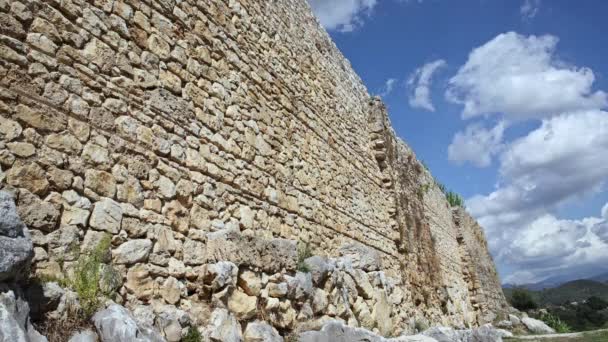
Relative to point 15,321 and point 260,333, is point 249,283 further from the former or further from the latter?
point 15,321

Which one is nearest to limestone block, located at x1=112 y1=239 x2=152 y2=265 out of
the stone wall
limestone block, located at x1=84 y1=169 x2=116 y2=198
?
the stone wall

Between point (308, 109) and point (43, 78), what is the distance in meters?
5.07

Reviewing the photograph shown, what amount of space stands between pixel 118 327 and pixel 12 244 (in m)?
0.80

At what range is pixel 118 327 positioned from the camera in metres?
2.98

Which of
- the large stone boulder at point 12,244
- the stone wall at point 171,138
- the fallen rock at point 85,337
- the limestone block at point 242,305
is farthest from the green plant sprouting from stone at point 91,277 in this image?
the limestone block at point 242,305

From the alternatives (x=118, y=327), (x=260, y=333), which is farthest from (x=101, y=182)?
(x=260, y=333)

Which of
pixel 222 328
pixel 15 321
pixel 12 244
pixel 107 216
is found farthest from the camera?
pixel 222 328

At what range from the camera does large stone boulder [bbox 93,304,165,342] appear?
9.66 feet

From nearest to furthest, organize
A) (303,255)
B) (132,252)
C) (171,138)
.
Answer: (132,252) → (171,138) → (303,255)

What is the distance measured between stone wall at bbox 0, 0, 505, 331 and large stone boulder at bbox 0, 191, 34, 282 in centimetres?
47

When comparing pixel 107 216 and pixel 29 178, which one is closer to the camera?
pixel 29 178

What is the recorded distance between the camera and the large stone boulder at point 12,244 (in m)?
2.57

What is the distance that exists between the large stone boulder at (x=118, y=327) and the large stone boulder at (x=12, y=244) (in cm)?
57

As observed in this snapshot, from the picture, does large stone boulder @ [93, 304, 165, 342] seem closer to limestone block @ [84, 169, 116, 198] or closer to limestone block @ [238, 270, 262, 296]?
limestone block @ [84, 169, 116, 198]
